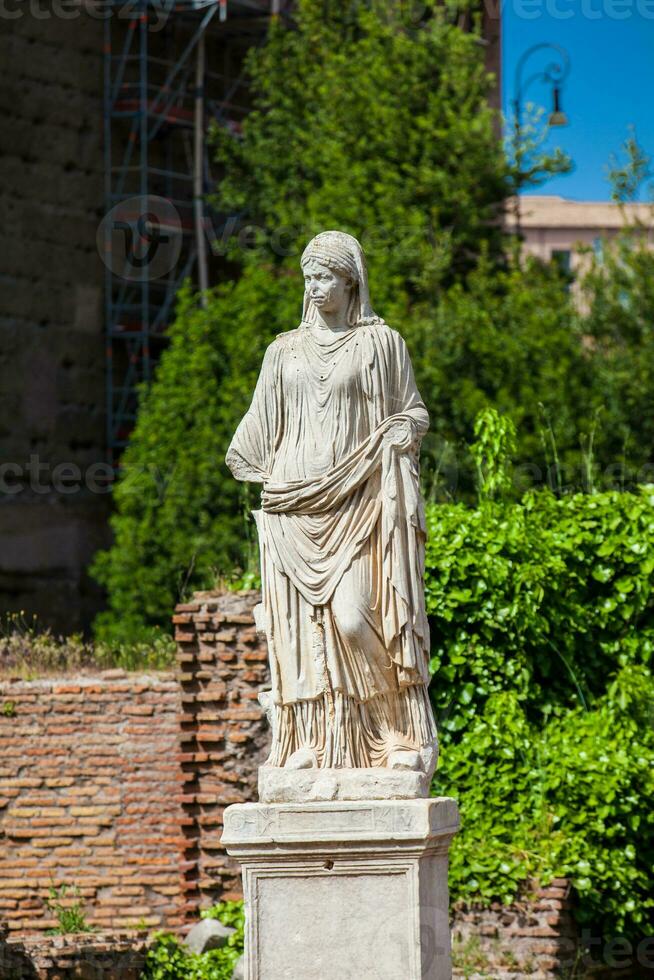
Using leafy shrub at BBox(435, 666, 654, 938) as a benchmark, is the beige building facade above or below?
above

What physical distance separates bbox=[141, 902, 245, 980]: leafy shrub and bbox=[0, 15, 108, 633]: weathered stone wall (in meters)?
10.8

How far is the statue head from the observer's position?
806cm

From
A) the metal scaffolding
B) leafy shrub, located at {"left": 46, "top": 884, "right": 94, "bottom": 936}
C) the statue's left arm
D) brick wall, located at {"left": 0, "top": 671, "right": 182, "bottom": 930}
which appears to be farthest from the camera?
the metal scaffolding

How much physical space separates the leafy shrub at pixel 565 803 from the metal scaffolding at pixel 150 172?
12.0 meters

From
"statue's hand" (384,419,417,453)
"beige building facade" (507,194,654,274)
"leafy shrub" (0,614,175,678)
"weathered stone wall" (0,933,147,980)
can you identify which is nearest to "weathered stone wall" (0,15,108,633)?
"leafy shrub" (0,614,175,678)

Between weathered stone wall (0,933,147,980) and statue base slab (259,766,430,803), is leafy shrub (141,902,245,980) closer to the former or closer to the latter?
weathered stone wall (0,933,147,980)

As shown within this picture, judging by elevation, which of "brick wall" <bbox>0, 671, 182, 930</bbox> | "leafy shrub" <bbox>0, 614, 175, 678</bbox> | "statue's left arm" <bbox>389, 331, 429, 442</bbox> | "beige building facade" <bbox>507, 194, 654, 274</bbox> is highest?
"beige building facade" <bbox>507, 194, 654, 274</bbox>

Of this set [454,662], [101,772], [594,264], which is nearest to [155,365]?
[594,264]

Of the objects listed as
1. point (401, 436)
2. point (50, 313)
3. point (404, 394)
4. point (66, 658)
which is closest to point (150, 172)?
point (50, 313)

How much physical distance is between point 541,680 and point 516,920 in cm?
208

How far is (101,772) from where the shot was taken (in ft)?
46.3

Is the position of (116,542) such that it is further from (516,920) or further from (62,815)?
(516,920)

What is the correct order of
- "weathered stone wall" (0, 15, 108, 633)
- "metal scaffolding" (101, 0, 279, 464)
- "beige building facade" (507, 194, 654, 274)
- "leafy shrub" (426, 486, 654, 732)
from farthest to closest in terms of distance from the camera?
"beige building facade" (507, 194, 654, 274)
"metal scaffolding" (101, 0, 279, 464)
"weathered stone wall" (0, 15, 108, 633)
"leafy shrub" (426, 486, 654, 732)

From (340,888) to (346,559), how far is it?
4.35ft
